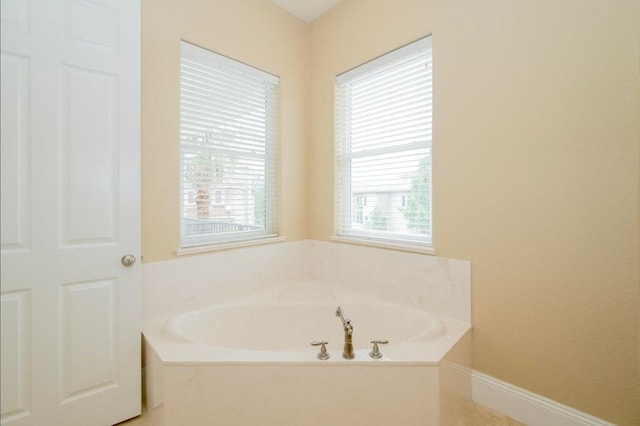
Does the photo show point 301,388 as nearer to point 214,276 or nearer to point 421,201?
point 214,276

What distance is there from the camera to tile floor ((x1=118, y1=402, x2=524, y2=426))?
1546mm

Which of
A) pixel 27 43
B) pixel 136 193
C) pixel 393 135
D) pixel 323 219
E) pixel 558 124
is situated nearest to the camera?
pixel 27 43

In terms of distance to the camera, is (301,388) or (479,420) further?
(479,420)

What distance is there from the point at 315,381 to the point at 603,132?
172 centimetres

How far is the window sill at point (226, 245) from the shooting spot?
1.95 m

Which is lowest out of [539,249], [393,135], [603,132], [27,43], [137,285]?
[137,285]

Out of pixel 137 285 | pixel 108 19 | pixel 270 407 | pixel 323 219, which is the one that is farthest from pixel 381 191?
pixel 108 19

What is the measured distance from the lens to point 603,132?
4.38 ft

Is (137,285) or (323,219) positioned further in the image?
(323,219)

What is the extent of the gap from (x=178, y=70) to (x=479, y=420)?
2.68 meters

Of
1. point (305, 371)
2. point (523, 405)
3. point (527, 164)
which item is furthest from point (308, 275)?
Result: point (527, 164)

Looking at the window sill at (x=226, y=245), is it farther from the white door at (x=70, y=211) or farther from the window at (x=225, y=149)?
the white door at (x=70, y=211)

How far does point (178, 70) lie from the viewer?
1.89 m

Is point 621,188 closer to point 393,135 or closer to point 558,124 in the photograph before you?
point 558,124
